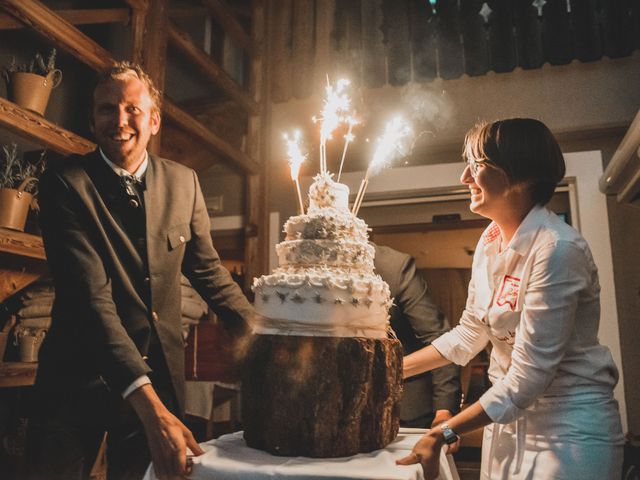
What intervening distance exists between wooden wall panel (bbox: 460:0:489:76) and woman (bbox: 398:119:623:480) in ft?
9.81

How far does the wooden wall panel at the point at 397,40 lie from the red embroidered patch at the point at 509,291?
3.26m

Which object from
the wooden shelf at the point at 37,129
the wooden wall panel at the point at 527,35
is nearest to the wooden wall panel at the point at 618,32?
the wooden wall panel at the point at 527,35

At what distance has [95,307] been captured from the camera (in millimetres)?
1528

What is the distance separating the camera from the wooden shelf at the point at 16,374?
7.47 ft

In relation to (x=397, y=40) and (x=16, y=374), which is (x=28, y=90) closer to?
(x=16, y=374)

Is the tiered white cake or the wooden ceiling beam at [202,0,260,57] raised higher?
the wooden ceiling beam at [202,0,260,57]

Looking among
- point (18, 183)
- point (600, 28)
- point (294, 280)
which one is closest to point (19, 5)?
point (18, 183)

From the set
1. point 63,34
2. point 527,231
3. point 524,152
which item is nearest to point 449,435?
point 527,231

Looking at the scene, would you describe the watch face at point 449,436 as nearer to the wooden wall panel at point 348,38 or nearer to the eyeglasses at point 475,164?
the eyeglasses at point 475,164

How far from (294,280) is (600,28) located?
3898 millimetres

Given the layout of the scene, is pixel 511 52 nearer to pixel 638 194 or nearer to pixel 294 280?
pixel 638 194

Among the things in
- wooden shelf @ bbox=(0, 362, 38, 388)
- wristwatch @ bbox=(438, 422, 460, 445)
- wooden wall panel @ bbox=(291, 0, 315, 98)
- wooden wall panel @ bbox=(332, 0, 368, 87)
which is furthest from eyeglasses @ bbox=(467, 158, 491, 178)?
wooden wall panel @ bbox=(291, 0, 315, 98)

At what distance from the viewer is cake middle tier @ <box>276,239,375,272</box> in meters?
1.68

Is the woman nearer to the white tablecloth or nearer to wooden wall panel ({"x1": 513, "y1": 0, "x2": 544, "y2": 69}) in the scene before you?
the white tablecloth
